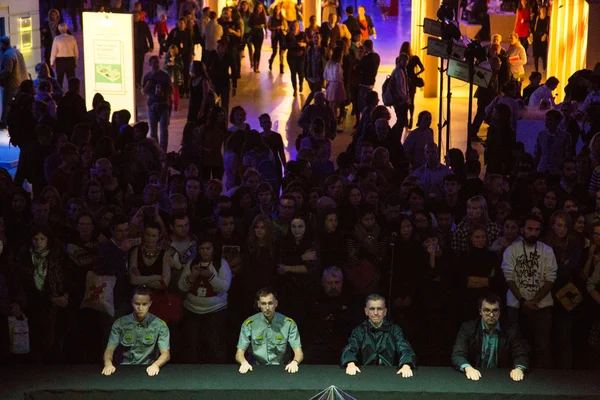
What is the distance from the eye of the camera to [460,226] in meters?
10.8

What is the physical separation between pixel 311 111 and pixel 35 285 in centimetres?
743

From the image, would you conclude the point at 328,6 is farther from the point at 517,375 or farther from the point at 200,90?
the point at 517,375

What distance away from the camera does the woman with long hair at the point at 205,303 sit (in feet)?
31.8

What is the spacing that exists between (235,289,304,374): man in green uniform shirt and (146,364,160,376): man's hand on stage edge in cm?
85

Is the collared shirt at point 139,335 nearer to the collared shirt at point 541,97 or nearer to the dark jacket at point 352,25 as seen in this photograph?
the collared shirt at point 541,97

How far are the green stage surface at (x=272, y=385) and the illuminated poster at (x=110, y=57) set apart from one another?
10.2 metres

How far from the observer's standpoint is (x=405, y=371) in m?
8.13

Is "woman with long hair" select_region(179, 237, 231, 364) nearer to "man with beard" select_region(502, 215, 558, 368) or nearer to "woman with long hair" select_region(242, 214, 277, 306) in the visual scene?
"woman with long hair" select_region(242, 214, 277, 306)

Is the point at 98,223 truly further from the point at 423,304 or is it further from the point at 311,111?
the point at 311,111

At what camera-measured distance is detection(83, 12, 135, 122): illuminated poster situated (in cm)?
1775

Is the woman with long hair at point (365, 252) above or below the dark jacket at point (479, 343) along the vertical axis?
above

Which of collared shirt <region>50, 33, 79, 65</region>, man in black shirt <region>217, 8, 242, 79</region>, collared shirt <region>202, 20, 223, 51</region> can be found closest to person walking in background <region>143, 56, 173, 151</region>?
collared shirt <region>50, 33, 79, 65</region>

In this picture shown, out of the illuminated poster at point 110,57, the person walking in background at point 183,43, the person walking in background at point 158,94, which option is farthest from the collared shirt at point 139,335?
the person walking in background at point 183,43

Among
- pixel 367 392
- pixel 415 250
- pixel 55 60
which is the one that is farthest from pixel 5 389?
pixel 55 60
